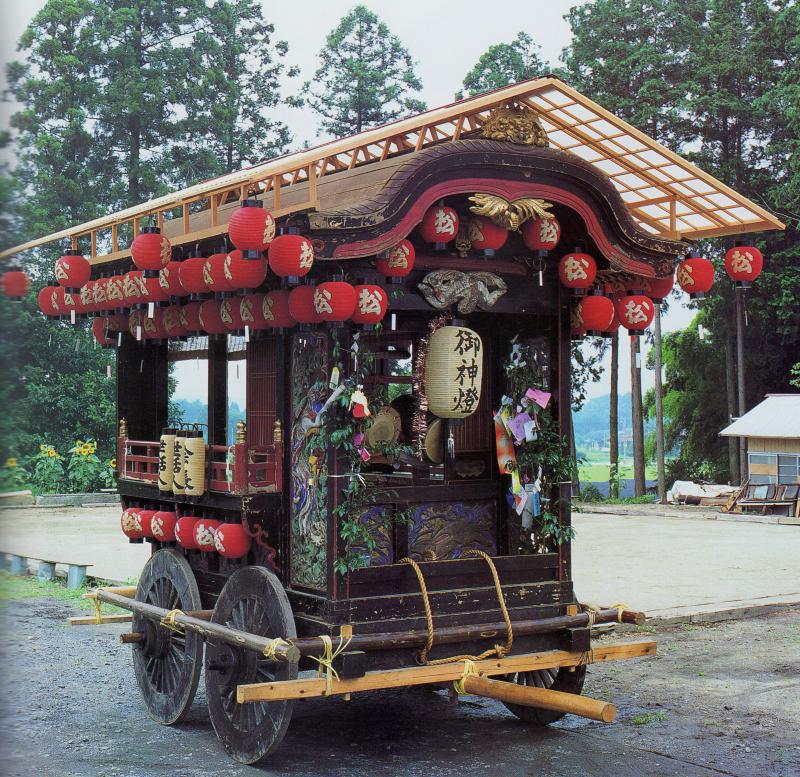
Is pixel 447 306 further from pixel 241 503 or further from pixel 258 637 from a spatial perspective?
pixel 258 637

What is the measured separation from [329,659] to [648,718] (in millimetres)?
2504

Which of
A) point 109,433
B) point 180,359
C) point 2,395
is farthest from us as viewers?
point 109,433

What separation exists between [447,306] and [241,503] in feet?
5.48

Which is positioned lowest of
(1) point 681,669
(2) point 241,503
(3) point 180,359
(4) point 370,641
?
(1) point 681,669

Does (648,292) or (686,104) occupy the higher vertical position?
(686,104)

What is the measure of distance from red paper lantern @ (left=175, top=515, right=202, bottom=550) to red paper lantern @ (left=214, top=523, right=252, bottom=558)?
41 cm

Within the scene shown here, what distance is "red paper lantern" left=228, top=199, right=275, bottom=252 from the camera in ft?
17.7

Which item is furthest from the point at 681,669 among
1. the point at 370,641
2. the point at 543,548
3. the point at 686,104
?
the point at 686,104

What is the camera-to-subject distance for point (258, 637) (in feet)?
18.3

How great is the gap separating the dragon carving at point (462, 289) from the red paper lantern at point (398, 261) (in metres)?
0.38

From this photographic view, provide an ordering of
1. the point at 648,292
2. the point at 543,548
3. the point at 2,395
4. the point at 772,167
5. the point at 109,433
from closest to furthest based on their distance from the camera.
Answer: the point at 2,395, the point at 543,548, the point at 648,292, the point at 109,433, the point at 772,167

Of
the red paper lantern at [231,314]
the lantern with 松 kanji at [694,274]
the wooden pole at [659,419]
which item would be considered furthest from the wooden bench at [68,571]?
the wooden pole at [659,419]

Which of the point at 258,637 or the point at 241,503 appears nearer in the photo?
the point at 258,637

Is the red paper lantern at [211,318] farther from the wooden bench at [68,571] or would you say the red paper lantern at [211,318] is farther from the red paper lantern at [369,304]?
the wooden bench at [68,571]
